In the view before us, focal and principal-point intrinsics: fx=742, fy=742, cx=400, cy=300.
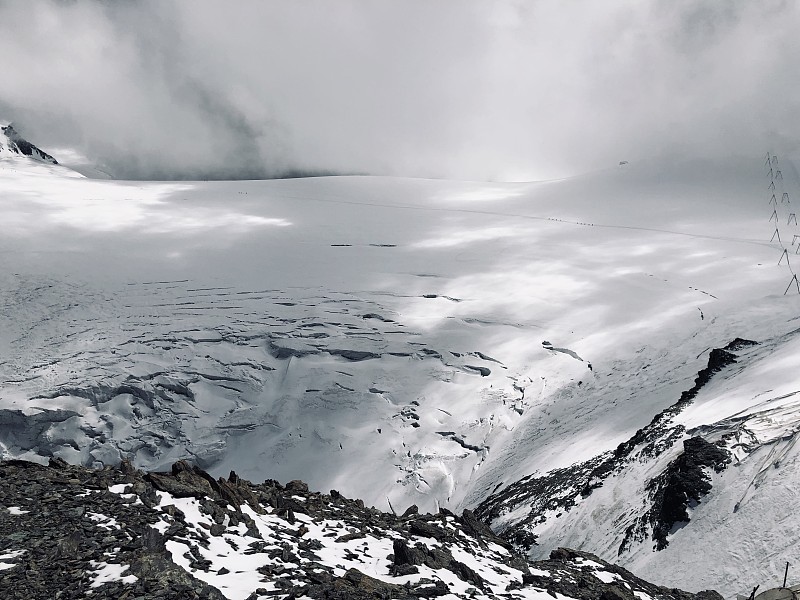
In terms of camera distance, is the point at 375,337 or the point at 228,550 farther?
the point at 375,337

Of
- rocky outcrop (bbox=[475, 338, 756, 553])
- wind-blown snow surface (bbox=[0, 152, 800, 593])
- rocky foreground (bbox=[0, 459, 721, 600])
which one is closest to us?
rocky foreground (bbox=[0, 459, 721, 600])

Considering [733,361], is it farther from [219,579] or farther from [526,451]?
[219,579]

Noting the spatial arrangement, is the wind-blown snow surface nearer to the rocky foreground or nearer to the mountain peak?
the rocky foreground

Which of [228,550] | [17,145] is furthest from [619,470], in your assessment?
[17,145]

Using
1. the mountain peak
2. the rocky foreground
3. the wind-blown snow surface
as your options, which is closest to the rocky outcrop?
the wind-blown snow surface

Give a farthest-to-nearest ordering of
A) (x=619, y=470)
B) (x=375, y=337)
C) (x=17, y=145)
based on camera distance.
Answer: (x=17, y=145) < (x=375, y=337) < (x=619, y=470)

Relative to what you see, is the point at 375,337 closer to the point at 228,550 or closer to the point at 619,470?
the point at 619,470

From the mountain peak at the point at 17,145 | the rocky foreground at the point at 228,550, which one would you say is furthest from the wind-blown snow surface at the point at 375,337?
the mountain peak at the point at 17,145
